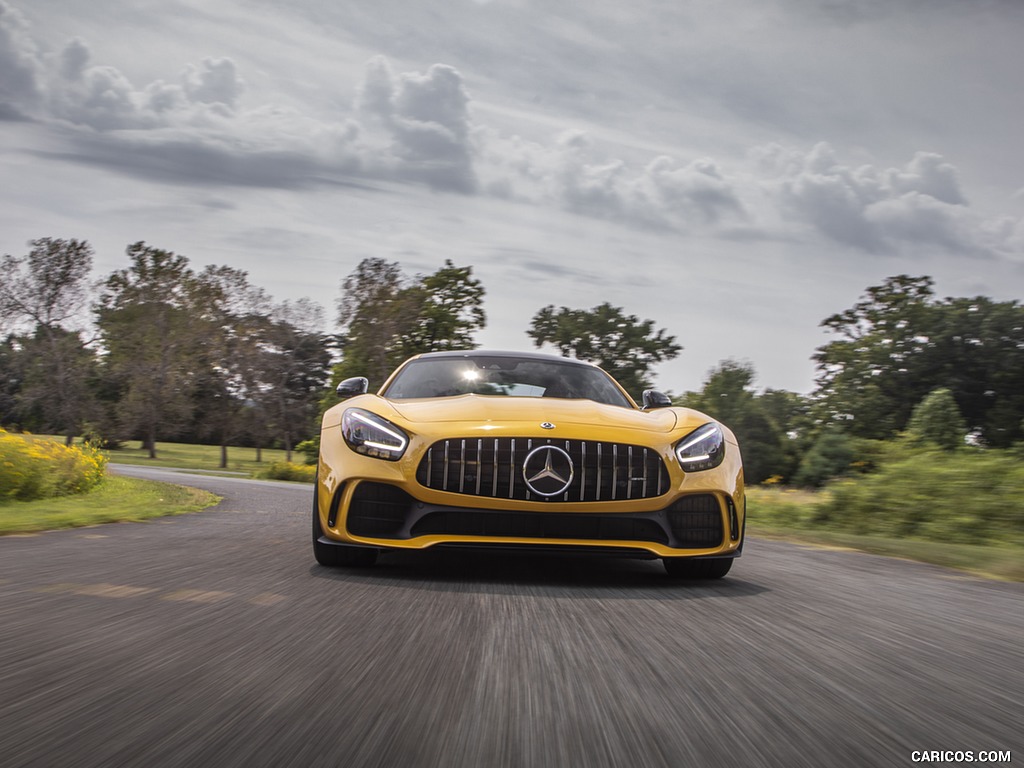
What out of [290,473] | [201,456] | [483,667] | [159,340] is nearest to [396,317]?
[290,473]

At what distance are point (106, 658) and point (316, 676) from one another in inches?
25.8

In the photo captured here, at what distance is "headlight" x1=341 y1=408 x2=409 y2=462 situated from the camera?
4.82 metres

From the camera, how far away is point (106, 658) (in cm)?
279

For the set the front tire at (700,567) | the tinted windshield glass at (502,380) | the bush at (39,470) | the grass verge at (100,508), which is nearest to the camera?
the front tire at (700,567)

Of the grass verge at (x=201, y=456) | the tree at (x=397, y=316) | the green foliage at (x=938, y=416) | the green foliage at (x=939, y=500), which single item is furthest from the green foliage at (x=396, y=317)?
the green foliage at (x=939, y=500)

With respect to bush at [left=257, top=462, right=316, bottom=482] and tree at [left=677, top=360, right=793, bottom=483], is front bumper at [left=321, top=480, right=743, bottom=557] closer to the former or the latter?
bush at [left=257, top=462, right=316, bottom=482]

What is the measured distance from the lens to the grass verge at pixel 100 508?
24.9 feet

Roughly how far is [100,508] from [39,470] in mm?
1520

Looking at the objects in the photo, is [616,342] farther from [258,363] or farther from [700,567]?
[700,567]

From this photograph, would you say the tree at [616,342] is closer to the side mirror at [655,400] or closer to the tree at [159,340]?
the tree at [159,340]

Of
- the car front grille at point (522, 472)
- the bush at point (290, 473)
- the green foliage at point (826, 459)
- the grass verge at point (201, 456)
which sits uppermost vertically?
the car front grille at point (522, 472)

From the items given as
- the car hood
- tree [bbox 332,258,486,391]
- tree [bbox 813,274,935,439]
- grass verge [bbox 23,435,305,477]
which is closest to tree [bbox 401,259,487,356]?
tree [bbox 332,258,486,391]

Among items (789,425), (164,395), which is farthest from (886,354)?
(164,395)

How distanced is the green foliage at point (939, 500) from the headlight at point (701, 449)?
5617 millimetres
